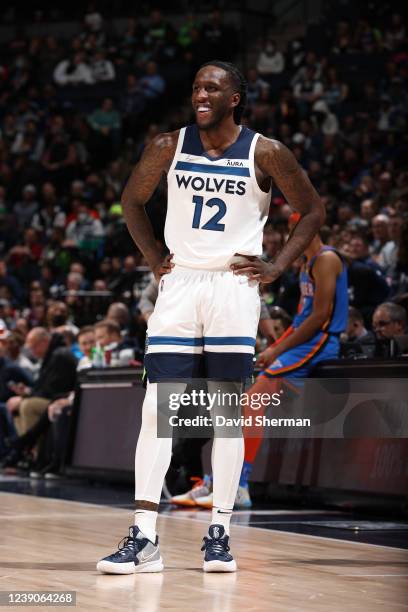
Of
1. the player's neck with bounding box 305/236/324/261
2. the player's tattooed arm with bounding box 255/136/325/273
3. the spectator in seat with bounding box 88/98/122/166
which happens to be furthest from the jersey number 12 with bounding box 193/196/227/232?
the spectator in seat with bounding box 88/98/122/166

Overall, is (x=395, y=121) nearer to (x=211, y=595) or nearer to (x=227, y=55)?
(x=227, y=55)

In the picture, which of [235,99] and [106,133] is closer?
[235,99]

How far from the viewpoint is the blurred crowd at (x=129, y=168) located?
10.5 metres

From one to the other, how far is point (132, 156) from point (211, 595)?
626 inches

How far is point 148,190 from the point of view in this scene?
5055 mm

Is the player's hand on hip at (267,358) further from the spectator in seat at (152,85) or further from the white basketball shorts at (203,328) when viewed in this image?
the spectator in seat at (152,85)

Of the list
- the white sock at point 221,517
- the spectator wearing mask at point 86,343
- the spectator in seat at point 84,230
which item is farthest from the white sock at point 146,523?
the spectator in seat at point 84,230

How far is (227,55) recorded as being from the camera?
790 inches

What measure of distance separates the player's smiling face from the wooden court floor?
1.83 meters

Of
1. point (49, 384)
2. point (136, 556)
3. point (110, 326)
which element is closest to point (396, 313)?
point (110, 326)

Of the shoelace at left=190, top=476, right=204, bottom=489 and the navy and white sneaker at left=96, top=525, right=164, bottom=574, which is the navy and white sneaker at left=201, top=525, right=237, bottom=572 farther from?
the shoelace at left=190, top=476, right=204, bottom=489

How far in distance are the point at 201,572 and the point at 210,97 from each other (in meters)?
1.92

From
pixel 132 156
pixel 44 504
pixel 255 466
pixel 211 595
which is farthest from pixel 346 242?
pixel 132 156

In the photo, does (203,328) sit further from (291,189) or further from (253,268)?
(291,189)
